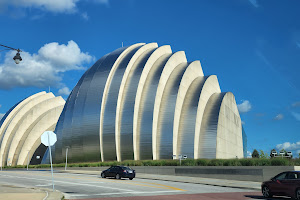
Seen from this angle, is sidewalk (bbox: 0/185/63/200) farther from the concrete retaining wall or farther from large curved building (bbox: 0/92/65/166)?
large curved building (bbox: 0/92/65/166)

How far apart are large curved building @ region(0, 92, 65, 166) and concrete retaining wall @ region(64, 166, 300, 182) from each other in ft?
155

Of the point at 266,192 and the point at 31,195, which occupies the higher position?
the point at 31,195

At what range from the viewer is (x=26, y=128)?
79812 millimetres

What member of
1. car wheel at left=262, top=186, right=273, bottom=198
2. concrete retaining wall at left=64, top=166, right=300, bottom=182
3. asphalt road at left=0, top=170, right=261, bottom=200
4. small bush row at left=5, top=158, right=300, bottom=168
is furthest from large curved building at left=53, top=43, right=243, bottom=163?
car wheel at left=262, top=186, right=273, bottom=198

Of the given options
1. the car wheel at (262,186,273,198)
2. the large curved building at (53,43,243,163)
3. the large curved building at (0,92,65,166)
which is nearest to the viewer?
the car wheel at (262,186,273,198)

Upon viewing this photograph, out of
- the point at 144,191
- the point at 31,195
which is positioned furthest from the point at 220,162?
the point at 31,195

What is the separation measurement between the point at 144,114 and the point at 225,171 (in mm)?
20444

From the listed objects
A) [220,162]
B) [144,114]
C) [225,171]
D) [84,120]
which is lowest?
[225,171]

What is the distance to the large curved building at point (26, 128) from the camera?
255 feet

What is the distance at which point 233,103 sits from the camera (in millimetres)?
60719

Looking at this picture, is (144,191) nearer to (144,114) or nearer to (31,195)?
(31,195)

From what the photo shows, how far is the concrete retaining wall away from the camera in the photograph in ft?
89.5

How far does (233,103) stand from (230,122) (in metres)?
5.13

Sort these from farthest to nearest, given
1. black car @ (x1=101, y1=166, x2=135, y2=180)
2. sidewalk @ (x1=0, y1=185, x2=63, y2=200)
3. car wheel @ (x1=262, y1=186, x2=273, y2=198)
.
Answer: black car @ (x1=101, y1=166, x2=135, y2=180)
car wheel @ (x1=262, y1=186, x2=273, y2=198)
sidewalk @ (x1=0, y1=185, x2=63, y2=200)
